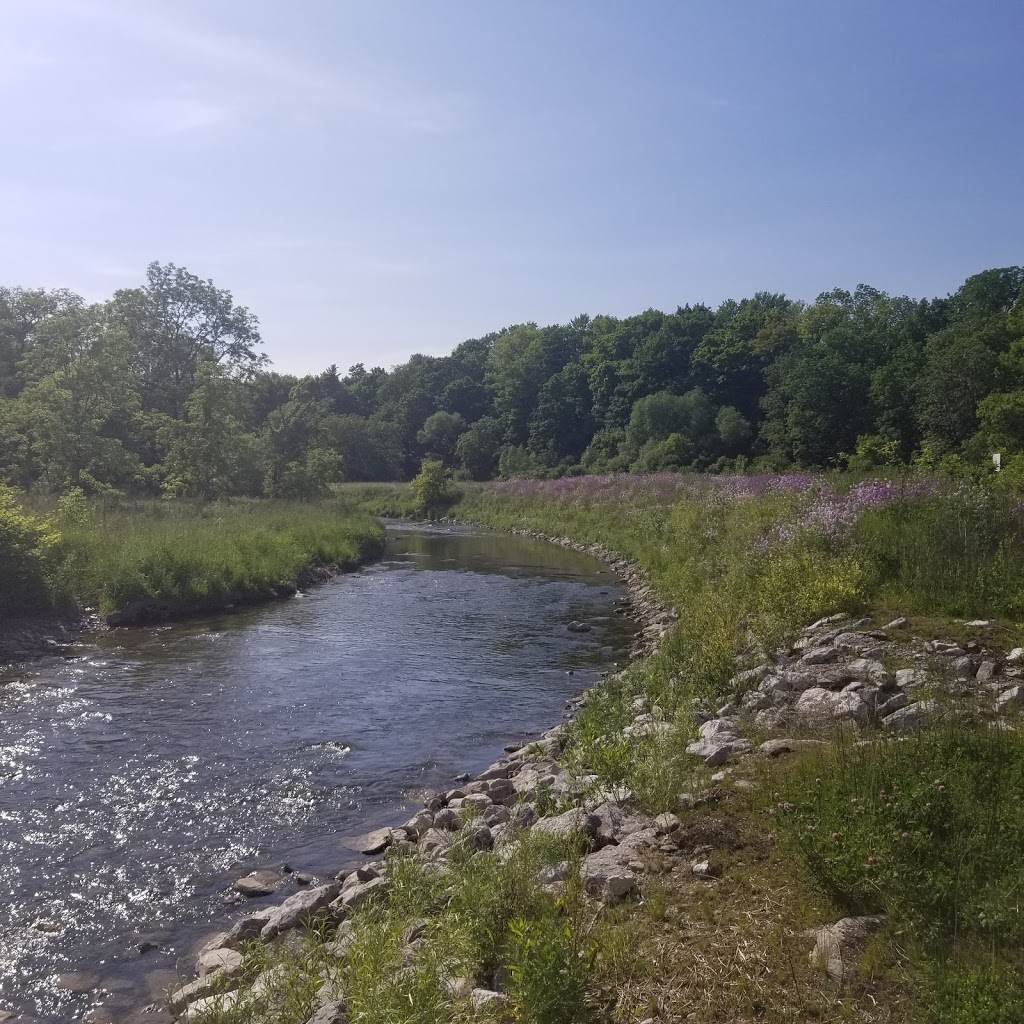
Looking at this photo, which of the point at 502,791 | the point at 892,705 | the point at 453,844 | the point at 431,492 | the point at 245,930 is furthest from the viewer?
the point at 431,492

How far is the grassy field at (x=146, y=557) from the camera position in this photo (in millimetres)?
16750

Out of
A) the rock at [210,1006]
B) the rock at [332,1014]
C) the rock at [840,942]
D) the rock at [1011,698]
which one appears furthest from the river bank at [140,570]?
the rock at [1011,698]

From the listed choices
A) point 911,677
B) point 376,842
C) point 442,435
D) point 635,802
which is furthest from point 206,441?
point 442,435

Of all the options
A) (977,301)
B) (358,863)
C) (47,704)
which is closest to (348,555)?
(47,704)

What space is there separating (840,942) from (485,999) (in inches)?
74.9

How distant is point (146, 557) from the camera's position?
62.0 ft

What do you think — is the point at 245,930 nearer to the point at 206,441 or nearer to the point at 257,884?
the point at 257,884

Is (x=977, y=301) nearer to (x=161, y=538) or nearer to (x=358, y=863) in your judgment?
(x=161, y=538)

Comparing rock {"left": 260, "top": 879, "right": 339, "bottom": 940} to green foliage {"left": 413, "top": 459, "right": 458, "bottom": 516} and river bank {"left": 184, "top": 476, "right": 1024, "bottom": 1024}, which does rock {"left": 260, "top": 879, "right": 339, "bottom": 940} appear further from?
green foliage {"left": 413, "top": 459, "right": 458, "bottom": 516}

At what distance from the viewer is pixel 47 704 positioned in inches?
473

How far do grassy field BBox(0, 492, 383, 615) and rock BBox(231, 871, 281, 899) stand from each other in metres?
12.0

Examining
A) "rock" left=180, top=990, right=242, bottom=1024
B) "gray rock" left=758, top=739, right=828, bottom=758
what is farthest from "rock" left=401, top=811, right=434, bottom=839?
"gray rock" left=758, top=739, right=828, bottom=758

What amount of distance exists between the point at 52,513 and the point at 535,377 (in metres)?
69.2

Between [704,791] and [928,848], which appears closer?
[928,848]
